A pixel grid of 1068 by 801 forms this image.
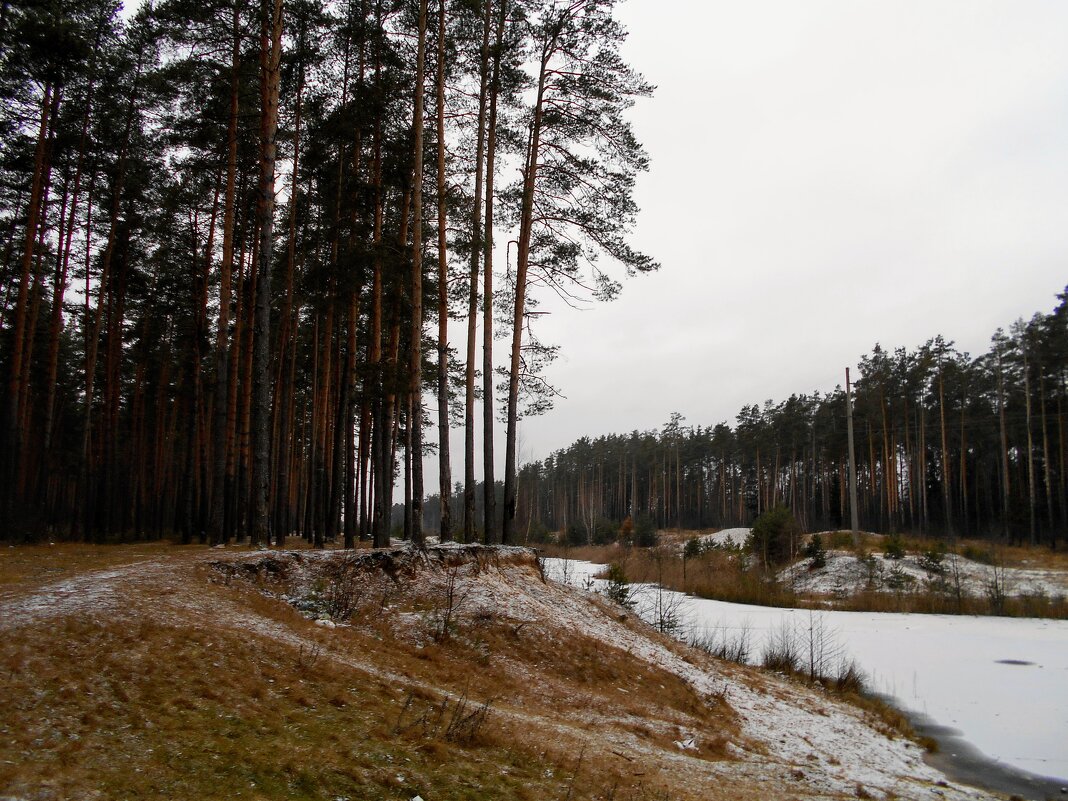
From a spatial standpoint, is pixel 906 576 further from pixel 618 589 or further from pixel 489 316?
pixel 489 316

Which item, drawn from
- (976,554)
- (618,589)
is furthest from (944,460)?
(618,589)

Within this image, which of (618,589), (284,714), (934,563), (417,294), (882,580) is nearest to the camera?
(284,714)

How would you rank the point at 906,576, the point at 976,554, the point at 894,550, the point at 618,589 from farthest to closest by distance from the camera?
the point at 976,554
the point at 894,550
the point at 906,576
the point at 618,589

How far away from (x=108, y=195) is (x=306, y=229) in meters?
6.07

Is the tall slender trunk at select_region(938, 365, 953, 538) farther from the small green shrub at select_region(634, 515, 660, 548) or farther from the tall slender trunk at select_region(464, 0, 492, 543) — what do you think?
the tall slender trunk at select_region(464, 0, 492, 543)

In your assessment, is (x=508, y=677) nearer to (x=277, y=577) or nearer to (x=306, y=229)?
(x=277, y=577)

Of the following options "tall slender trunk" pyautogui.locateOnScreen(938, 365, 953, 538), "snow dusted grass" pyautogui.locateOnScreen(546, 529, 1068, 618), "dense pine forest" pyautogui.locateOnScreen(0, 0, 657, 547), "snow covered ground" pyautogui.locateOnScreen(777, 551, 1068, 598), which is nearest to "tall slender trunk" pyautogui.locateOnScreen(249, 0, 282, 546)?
"dense pine forest" pyautogui.locateOnScreen(0, 0, 657, 547)

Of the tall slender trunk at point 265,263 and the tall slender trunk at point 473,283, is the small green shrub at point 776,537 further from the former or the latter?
the tall slender trunk at point 265,263

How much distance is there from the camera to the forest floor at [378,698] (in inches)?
152

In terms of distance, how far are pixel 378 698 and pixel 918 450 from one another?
47603 mm

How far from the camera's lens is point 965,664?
12484 millimetres

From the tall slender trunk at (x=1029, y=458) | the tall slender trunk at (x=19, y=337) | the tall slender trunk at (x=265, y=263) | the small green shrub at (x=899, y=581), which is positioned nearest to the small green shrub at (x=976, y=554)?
the small green shrub at (x=899, y=581)

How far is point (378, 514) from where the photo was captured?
1376 cm

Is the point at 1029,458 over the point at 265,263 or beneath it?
beneath
